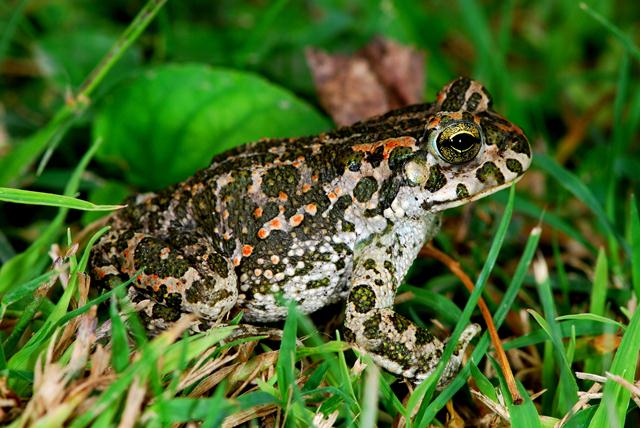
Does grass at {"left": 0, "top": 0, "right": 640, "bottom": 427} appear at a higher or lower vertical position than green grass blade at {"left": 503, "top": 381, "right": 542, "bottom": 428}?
higher

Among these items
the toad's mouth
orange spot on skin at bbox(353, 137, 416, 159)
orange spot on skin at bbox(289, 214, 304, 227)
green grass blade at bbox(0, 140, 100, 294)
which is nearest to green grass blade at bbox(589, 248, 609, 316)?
the toad's mouth

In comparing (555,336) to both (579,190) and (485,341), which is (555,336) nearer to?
(485,341)

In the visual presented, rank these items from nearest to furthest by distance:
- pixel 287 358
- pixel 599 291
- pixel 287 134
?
pixel 287 358 < pixel 599 291 < pixel 287 134

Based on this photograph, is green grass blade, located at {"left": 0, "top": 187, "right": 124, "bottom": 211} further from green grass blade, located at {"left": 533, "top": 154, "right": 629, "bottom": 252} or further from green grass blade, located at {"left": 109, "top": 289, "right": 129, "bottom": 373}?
green grass blade, located at {"left": 533, "top": 154, "right": 629, "bottom": 252}

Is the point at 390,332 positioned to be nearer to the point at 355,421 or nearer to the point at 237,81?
the point at 355,421

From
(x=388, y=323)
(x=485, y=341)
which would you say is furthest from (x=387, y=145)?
(x=485, y=341)

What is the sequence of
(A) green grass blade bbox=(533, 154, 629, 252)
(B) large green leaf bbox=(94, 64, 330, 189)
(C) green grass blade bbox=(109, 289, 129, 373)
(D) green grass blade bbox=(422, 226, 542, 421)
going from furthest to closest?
1. (B) large green leaf bbox=(94, 64, 330, 189)
2. (A) green grass blade bbox=(533, 154, 629, 252)
3. (D) green grass blade bbox=(422, 226, 542, 421)
4. (C) green grass blade bbox=(109, 289, 129, 373)

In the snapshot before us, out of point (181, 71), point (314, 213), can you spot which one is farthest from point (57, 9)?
point (314, 213)
